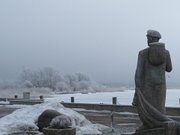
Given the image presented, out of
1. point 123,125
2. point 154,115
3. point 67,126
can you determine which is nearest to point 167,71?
point 154,115

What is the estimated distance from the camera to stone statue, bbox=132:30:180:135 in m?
11.5

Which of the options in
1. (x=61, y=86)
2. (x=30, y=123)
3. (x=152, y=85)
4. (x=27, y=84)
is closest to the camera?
(x=152, y=85)

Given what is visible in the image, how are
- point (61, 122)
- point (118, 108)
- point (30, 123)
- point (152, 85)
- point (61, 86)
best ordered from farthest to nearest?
point (61, 86)
point (118, 108)
point (30, 123)
point (152, 85)
point (61, 122)

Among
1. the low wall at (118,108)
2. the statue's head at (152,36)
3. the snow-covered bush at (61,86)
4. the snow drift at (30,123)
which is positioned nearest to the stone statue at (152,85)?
the statue's head at (152,36)

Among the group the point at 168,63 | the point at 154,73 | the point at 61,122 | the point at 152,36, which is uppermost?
the point at 152,36

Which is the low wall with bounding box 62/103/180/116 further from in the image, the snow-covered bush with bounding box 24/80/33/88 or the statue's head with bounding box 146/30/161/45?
the snow-covered bush with bounding box 24/80/33/88

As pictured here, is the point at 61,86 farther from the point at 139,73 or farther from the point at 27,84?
the point at 139,73

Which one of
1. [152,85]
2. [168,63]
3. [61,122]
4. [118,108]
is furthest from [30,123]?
[118,108]

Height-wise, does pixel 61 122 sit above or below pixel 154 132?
above

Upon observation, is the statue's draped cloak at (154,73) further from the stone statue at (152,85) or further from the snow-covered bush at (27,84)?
the snow-covered bush at (27,84)

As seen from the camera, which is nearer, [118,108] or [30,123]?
[30,123]

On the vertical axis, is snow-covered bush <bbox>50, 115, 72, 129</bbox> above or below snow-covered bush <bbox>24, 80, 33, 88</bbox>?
below

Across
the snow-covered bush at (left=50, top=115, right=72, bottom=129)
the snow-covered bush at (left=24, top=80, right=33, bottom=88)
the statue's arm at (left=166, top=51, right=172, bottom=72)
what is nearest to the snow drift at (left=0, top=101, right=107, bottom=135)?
the snow-covered bush at (left=50, top=115, right=72, bottom=129)

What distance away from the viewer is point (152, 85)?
38.9 ft
